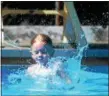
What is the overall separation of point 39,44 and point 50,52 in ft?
0.44

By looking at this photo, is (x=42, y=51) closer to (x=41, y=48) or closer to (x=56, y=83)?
(x=41, y=48)

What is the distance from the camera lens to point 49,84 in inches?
158

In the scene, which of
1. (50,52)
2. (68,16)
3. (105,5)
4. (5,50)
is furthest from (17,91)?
(105,5)

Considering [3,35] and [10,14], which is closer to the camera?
[3,35]

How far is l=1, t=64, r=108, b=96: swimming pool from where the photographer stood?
13.3 ft

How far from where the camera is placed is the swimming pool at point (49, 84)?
13.3ft

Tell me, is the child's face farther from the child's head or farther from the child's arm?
the child's arm

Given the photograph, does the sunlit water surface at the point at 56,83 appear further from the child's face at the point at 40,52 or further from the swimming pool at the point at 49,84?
the child's face at the point at 40,52

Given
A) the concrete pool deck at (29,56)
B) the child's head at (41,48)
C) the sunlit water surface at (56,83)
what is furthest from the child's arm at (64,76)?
the concrete pool deck at (29,56)

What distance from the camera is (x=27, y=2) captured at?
814 centimetres

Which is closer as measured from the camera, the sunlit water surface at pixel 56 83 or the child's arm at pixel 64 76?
the child's arm at pixel 64 76

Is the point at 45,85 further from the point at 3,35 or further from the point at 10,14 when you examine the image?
the point at 10,14

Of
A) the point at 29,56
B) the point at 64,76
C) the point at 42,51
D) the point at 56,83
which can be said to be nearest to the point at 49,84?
the point at 56,83

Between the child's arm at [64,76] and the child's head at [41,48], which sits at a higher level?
the child's head at [41,48]
